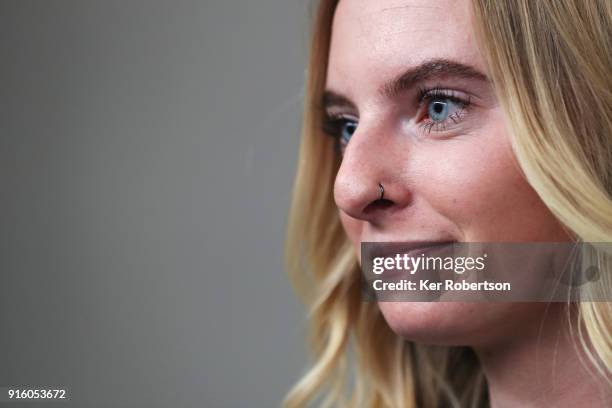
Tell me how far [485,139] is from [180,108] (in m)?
0.81

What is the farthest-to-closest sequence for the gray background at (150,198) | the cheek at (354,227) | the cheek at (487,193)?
the gray background at (150,198) < the cheek at (354,227) < the cheek at (487,193)

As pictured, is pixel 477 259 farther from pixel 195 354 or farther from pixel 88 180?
pixel 88 180

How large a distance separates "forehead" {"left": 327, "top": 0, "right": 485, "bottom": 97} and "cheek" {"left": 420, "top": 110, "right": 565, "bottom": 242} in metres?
0.10

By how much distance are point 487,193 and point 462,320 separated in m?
0.17

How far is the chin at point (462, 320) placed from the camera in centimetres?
106

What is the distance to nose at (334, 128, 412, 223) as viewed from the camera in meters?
1.05

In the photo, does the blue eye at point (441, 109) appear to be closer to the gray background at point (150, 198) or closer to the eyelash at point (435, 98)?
the eyelash at point (435, 98)

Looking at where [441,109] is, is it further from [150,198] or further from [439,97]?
[150,198]

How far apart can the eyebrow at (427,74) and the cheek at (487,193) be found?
7 cm

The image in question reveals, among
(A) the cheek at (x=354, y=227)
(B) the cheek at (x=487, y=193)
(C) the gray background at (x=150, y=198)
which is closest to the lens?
(B) the cheek at (x=487, y=193)

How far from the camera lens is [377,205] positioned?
1.08 metres

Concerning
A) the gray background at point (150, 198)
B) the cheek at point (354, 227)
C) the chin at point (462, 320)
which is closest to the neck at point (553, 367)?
the chin at point (462, 320)

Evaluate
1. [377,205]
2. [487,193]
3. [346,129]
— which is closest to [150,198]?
[346,129]

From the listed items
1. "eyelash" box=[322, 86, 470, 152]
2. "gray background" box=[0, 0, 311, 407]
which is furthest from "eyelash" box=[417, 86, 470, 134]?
"gray background" box=[0, 0, 311, 407]
